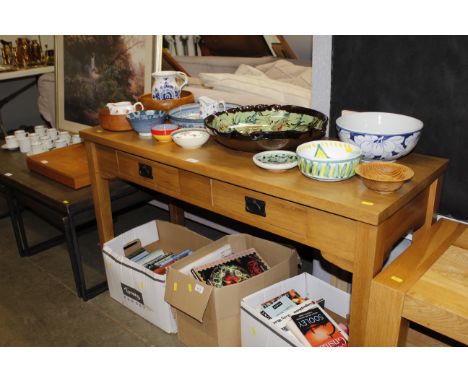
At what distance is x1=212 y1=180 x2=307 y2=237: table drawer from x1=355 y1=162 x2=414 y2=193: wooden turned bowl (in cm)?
19

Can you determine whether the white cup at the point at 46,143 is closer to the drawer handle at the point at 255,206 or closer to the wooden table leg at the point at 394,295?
the drawer handle at the point at 255,206

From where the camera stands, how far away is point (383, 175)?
1247 millimetres

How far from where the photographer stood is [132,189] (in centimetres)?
221

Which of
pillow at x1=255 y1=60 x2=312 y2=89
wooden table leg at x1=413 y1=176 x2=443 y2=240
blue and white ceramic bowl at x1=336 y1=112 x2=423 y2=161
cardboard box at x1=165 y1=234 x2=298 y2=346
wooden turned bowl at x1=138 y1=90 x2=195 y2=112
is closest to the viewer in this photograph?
blue and white ceramic bowl at x1=336 y1=112 x2=423 y2=161

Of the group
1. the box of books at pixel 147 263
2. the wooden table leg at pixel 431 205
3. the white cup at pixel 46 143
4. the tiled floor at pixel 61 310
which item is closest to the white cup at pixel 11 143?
the white cup at pixel 46 143

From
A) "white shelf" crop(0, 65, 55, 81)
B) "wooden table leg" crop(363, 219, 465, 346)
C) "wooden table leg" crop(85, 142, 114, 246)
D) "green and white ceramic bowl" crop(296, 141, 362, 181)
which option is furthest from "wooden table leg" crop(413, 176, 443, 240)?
"white shelf" crop(0, 65, 55, 81)

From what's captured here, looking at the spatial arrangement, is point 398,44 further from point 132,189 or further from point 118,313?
point 118,313

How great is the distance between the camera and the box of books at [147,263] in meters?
1.82

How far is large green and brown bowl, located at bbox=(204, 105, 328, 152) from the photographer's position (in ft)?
4.78

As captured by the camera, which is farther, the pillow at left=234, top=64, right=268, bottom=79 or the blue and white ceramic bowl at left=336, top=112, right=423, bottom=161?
the pillow at left=234, top=64, right=268, bottom=79

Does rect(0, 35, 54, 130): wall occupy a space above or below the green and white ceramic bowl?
below

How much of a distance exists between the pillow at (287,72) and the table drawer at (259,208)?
128 cm

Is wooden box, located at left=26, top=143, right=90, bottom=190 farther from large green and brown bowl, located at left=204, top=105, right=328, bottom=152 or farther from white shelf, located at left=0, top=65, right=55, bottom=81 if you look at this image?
white shelf, located at left=0, top=65, right=55, bottom=81

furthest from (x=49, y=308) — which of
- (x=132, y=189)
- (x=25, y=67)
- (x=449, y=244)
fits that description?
(x=25, y=67)
